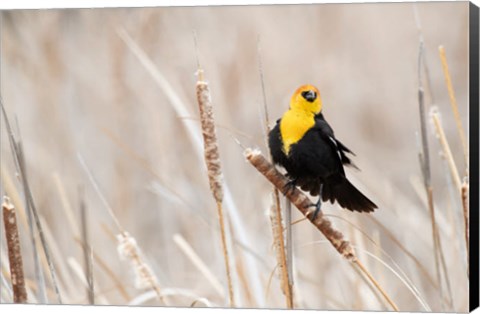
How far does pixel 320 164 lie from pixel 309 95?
0.19 meters

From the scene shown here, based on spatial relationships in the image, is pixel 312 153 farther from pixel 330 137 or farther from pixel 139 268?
pixel 139 268

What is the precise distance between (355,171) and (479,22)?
20.2 inches

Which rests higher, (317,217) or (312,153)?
(312,153)

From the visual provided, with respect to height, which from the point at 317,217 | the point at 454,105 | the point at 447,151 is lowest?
the point at 317,217

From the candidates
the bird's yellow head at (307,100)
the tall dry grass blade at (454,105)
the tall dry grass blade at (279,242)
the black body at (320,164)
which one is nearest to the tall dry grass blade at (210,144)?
the tall dry grass blade at (279,242)

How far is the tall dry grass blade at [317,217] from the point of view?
191 cm

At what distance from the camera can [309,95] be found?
7.73 ft

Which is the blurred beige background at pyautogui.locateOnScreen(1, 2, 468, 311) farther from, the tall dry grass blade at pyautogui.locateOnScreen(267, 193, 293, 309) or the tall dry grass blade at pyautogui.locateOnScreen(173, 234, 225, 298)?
the tall dry grass blade at pyautogui.locateOnScreen(267, 193, 293, 309)

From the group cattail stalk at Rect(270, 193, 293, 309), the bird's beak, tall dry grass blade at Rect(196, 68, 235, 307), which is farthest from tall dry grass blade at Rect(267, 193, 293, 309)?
the bird's beak

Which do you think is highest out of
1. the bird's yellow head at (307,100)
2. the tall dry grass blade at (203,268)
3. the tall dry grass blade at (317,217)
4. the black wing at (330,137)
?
the bird's yellow head at (307,100)

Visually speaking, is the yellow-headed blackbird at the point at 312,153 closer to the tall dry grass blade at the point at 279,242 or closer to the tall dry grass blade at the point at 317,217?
the tall dry grass blade at the point at 317,217

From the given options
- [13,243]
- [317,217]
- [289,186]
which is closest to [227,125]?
[289,186]

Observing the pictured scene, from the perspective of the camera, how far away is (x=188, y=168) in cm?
278

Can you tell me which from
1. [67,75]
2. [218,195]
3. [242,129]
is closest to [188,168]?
[242,129]
